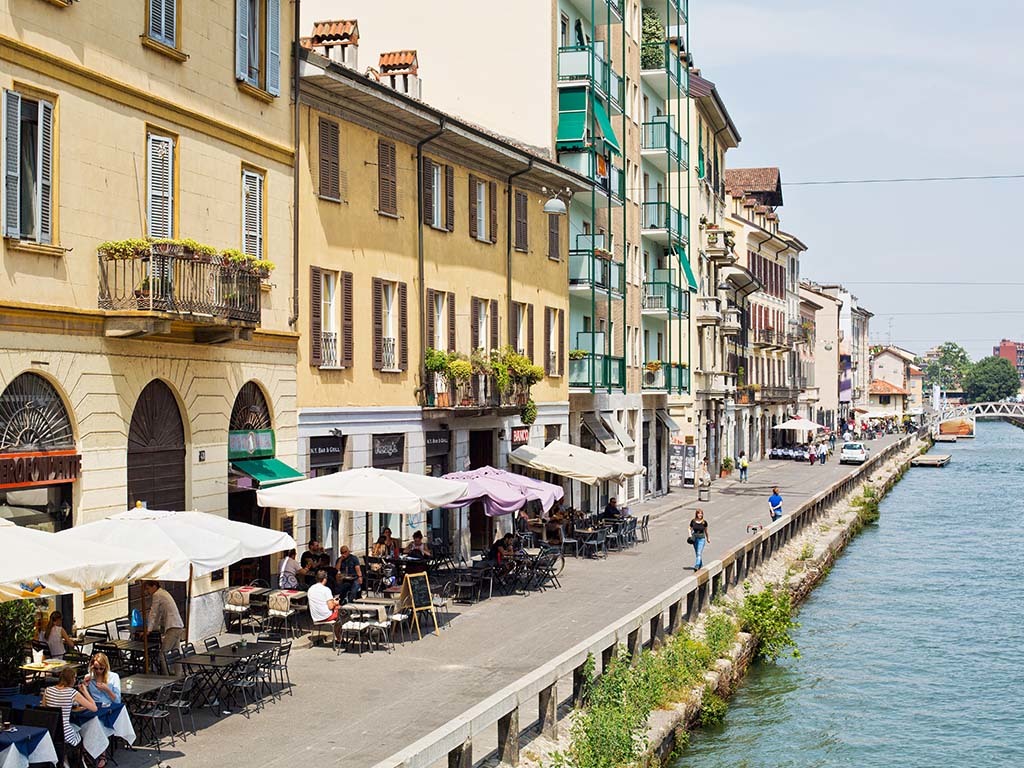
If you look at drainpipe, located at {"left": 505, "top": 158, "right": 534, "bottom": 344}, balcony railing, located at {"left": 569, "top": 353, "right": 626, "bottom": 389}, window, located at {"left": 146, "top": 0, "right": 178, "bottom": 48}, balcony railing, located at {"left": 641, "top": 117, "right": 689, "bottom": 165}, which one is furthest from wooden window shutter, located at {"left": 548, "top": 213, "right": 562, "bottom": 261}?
window, located at {"left": 146, "top": 0, "right": 178, "bottom": 48}

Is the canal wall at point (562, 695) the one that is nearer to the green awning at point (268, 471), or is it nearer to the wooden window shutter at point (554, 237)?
the green awning at point (268, 471)

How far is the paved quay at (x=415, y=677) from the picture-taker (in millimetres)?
14844

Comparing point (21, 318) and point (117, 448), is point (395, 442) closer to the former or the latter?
point (117, 448)

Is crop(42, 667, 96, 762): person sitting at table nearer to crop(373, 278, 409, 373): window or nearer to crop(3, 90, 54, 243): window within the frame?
crop(3, 90, 54, 243): window

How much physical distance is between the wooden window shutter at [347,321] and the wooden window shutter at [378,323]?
1.12 metres

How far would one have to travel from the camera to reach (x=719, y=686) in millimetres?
21438

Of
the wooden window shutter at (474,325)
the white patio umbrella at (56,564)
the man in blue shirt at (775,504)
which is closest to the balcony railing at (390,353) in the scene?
the wooden window shutter at (474,325)

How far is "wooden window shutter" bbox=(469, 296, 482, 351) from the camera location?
1315 inches

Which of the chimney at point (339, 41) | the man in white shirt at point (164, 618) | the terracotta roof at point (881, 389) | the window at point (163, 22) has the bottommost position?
the man in white shirt at point (164, 618)

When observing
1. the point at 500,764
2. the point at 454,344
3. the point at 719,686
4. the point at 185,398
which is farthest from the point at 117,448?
the point at 454,344

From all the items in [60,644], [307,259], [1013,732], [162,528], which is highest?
[307,259]

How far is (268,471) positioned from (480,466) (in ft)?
39.8

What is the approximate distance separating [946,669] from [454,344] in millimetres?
13082

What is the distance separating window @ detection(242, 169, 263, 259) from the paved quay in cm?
688
